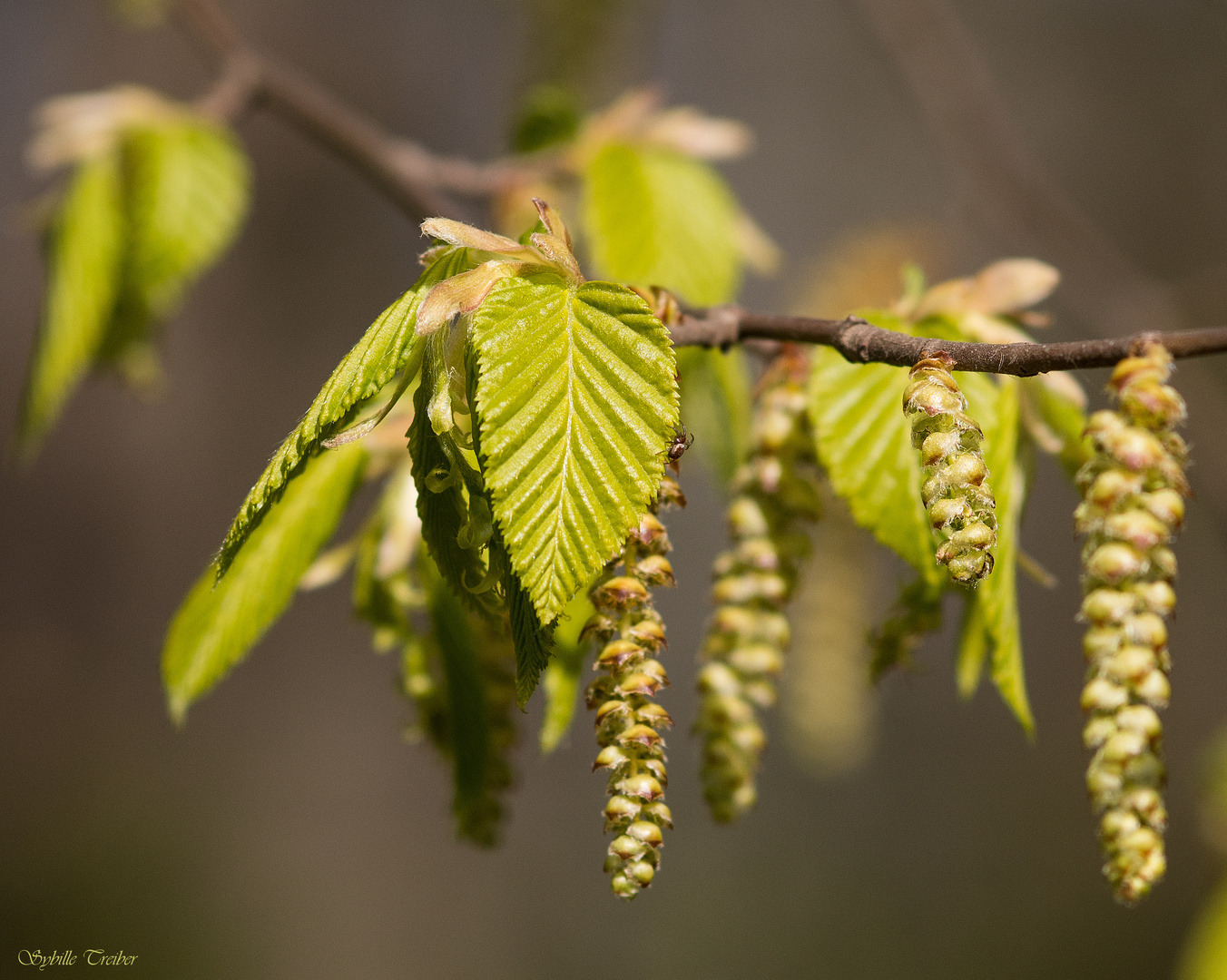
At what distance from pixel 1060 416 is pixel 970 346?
250 millimetres

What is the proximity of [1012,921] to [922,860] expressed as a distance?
53cm

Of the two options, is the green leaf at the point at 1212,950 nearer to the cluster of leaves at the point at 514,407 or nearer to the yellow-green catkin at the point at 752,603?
the cluster of leaves at the point at 514,407

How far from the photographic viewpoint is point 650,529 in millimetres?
564

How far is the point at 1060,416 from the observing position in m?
0.76

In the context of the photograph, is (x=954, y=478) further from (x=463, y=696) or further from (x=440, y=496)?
(x=463, y=696)

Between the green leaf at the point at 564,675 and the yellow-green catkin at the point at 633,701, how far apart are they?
24cm

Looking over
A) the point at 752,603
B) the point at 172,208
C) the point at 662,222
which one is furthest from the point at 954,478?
the point at 172,208

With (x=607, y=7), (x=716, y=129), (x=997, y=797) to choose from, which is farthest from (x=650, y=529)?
(x=997, y=797)

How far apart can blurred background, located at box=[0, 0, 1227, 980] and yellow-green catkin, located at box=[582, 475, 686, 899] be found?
108 inches

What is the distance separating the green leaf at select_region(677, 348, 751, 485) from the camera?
101 centimetres

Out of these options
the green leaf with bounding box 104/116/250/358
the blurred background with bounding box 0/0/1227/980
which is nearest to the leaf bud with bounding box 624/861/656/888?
the green leaf with bounding box 104/116/250/358

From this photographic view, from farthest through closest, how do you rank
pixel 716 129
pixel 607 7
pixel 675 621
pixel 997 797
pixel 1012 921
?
1. pixel 675 621
2. pixel 997 797
3. pixel 1012 921
4. pixel 607 7
5. pixel 716 129

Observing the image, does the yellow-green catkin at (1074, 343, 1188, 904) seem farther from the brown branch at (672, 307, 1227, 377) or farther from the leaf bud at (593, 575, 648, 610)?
the leaf bud at (593, 575, 648, 610)

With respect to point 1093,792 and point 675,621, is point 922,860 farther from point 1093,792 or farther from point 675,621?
point 1093,792
